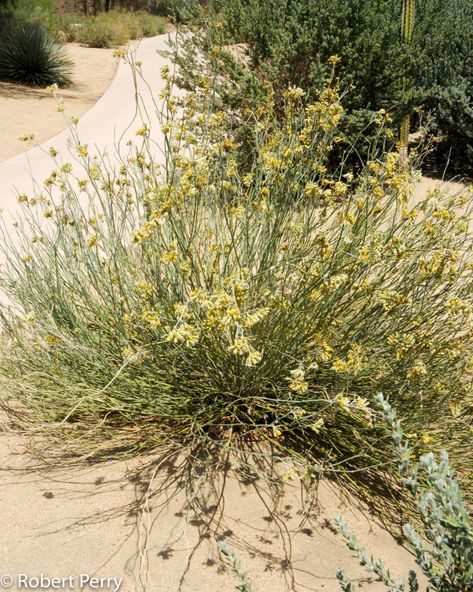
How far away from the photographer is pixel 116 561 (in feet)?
8.79

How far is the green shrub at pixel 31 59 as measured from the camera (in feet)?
55.4

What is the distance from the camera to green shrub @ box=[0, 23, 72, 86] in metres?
16.9

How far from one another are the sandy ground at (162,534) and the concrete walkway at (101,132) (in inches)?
98.6

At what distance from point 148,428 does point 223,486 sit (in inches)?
20.1

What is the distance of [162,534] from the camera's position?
2816 mm

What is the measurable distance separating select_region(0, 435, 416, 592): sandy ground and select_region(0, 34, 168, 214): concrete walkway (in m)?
2.50

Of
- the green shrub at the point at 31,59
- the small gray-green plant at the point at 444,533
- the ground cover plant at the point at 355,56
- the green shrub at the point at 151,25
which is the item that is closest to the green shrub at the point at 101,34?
the green shrub at the point at 151,25

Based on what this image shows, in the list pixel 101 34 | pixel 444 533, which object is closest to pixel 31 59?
pixel 101 34

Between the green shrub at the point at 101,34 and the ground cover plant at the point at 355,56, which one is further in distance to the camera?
the green shrub at the point at 101,34

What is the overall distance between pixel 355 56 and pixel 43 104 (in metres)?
9.22

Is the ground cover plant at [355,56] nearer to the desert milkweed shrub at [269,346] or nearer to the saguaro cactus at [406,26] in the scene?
the saguaro cactus at [406,26]

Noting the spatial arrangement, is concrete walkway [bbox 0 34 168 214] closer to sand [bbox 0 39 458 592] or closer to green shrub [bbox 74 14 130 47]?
sand [bbox 0 39 458 592]

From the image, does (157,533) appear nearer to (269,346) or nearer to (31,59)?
(269,346)

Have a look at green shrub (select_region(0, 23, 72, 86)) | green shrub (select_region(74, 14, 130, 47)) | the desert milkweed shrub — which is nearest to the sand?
the desert milkweed shrub
